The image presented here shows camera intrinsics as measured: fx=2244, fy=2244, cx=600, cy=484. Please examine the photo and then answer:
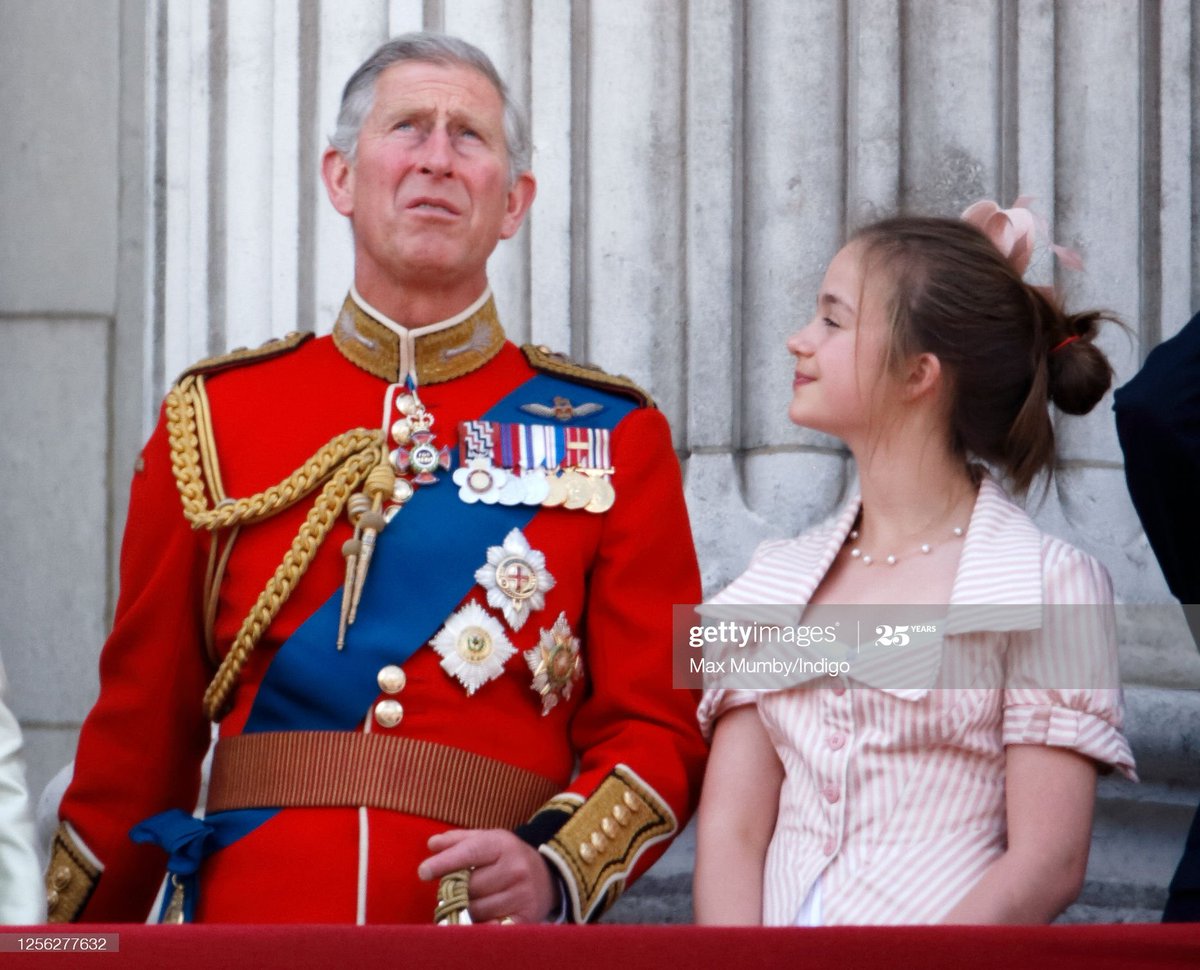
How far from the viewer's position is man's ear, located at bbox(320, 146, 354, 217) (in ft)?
9.73

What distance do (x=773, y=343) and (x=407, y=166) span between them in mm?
873

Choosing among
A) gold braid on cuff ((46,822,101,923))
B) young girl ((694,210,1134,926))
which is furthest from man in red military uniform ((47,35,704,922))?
young girl ((694,210,1134,926))

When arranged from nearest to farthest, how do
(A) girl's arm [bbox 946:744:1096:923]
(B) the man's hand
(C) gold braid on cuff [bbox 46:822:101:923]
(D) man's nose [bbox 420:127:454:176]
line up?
(A) girl's arm [bbox 946:744:1096:923], (B) the man's hand, (C) gold braid on cuff [bbox 46:822:101:923], (D) man's nose [bbox 420:127:454:176]

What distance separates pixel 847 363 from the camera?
2652 millimetres

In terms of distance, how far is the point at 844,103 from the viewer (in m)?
3.53

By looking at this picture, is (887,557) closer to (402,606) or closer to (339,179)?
(402,606)

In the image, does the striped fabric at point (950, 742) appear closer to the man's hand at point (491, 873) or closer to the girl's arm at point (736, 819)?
the girl's arm at point (736, 819)

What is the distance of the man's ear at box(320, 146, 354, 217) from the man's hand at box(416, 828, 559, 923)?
0.92 meters

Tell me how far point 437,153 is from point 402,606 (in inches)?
23.3

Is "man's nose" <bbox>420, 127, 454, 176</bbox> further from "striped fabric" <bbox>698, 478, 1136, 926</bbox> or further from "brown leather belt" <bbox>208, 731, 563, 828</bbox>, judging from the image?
"striped fabric" <bbox>698, 478, 1136, 926</bbox>

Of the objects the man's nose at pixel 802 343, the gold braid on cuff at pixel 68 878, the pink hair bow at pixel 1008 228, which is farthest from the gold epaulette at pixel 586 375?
the gold braid on cuff at pixel 68 878

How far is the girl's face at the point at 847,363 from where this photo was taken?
265 centimetres

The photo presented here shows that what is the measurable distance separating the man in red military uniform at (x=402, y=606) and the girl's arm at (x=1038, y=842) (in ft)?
1.43

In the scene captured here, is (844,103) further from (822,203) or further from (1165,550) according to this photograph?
(1165,550)
